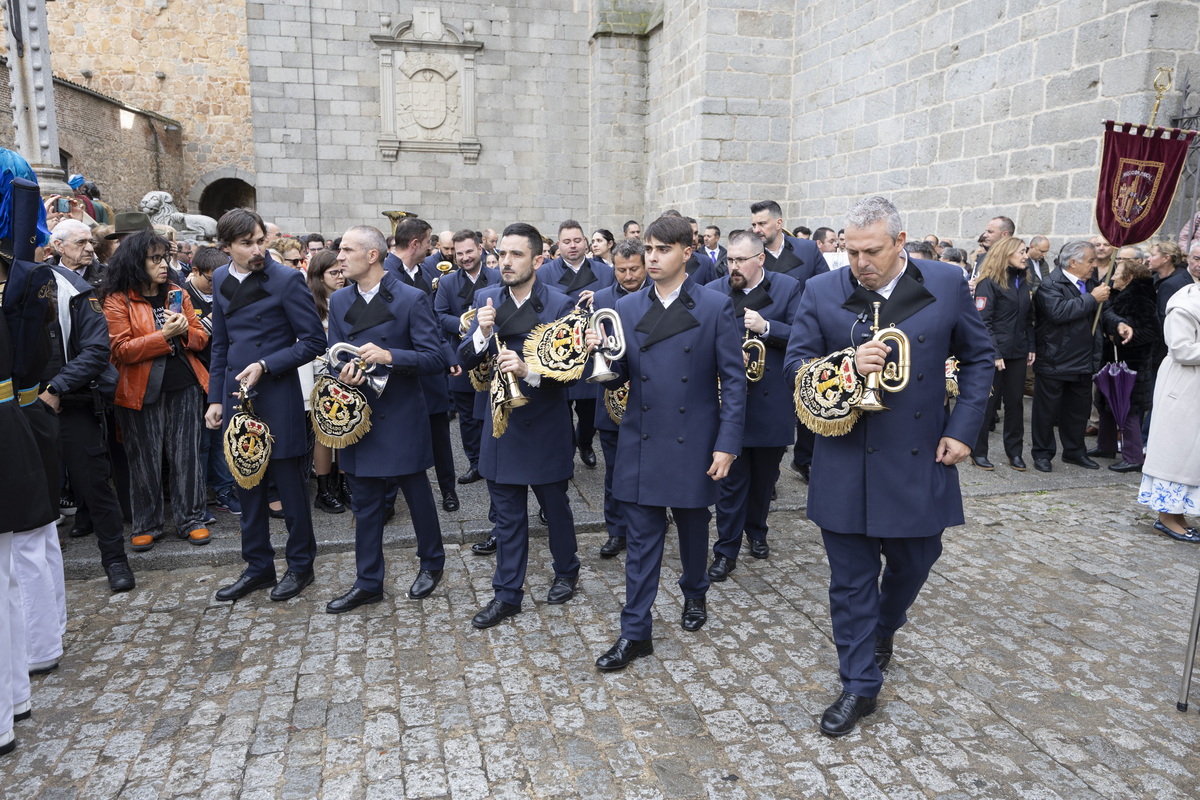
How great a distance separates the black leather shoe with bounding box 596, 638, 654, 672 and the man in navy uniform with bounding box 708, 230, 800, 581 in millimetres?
1130

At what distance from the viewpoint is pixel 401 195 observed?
1786cm

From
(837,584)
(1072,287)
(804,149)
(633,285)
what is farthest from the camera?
(804,149)

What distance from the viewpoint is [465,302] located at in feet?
23.5

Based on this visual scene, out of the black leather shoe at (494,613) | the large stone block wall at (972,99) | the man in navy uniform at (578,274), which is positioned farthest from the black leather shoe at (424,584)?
the large stone block wall at (972,99)

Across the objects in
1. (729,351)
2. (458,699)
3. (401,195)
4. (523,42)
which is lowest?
(458,699)

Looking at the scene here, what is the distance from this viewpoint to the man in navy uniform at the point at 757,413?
5.05m

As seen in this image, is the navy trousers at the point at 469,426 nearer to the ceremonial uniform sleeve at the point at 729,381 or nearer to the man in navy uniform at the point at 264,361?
the man in navy uniform at the point at 264,361

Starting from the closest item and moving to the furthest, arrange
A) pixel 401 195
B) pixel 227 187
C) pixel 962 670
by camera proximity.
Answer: pixel 962 670 < pixel 401 195 < pixel 227 187

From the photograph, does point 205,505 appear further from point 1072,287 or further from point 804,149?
point 804,149

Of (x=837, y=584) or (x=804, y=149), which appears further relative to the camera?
(x=804, y=149)

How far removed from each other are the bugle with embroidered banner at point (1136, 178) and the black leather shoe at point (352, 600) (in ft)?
24.5

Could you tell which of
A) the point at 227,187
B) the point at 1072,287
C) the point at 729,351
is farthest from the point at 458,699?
the point at 227,187

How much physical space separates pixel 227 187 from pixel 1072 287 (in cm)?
2274

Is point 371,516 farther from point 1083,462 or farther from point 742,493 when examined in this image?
point 1083,462
